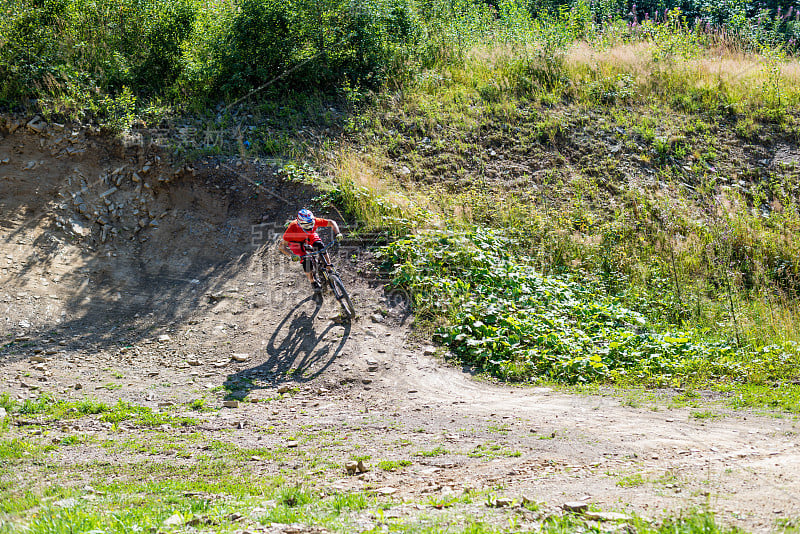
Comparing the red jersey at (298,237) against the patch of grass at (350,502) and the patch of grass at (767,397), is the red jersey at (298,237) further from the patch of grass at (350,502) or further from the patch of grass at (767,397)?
the patch of grass at (767,397)

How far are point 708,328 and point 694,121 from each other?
24.7ft

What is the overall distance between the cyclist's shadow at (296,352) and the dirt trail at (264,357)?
0.03m

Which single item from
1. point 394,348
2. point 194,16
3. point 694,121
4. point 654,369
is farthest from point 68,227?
point 694,121

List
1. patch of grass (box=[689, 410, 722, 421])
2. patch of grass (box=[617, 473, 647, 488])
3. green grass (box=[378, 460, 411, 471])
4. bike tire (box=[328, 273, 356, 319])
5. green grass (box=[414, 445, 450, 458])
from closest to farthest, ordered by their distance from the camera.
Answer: patch of grass (box=[617, 473, 647, 488]) < green grass (box=[378, 460, 411, 471]) < green grass (box=[414, 445, 450, 458]) < patch of grass (box=[689, 410, 722, 421]) < bike tire (box=[328, 273, 356, 319])

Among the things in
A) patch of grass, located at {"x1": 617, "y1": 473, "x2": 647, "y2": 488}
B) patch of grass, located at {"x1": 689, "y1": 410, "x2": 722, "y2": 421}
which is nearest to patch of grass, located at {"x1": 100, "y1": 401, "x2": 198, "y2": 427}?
patch of grass, located at {"x1": 617, "y1": 473, "x2": 647, "y2": 488}

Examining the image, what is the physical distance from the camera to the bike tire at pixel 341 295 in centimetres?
918

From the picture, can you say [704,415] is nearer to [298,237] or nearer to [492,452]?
[492,452]

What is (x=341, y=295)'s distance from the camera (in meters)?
9.23

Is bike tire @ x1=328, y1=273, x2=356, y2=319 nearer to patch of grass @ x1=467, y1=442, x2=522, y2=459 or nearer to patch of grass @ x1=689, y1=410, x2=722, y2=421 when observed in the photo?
patch of grass @ x1=467, y1=442, x2=522, y2=459

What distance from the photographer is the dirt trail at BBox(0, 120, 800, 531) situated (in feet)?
15.4

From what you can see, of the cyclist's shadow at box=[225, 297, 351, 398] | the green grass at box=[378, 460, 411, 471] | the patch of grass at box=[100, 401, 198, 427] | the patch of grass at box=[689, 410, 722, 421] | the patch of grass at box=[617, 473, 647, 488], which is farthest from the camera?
the cyclist's shadow at box=[225, 297, 351, 398]

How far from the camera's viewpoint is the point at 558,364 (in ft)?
26.2

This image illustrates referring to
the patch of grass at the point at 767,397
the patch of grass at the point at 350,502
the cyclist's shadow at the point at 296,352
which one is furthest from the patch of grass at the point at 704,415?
the cyclist's shadow at the point at 296,352

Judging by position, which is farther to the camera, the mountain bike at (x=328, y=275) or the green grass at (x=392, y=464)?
the mountain bike at (x=328, y=275)
